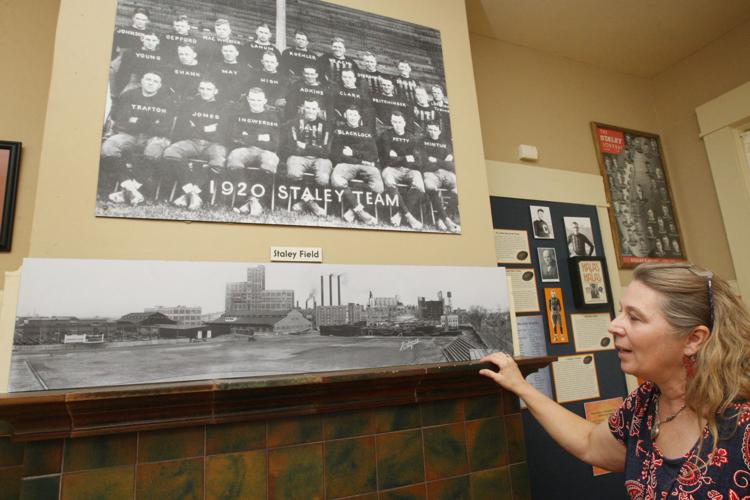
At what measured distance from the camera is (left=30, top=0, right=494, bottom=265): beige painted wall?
4.50 feet

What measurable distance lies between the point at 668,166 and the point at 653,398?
2931mm

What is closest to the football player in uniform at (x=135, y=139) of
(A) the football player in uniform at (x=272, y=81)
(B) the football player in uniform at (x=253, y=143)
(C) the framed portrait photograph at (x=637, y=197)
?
(B) the football player in uniform at (x=253, y=143)

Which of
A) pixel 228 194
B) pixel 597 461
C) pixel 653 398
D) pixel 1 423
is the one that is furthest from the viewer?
pixel 228 194

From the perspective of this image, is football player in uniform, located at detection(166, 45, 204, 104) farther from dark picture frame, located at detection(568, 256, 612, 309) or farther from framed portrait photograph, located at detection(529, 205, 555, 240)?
dark picture frame, located at detection(568, 256, 612, 309)

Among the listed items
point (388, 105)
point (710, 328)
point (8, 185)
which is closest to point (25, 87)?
point (8, 185)

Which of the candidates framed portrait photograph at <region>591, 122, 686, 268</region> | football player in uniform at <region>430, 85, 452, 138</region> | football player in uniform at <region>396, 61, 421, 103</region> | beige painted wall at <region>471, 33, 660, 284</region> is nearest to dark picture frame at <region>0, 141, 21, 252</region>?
football player in uniform at <region>396, 61, 421, 103</region>

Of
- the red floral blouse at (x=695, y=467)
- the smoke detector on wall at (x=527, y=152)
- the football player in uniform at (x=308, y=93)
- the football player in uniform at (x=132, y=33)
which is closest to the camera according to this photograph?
the red floral blouse at (x=695, y=467)

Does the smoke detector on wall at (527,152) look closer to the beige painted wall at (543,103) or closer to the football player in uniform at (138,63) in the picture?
the beige painted wall at (543,103)

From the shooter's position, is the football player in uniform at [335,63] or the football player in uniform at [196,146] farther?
the football player in uniform at [335,63]

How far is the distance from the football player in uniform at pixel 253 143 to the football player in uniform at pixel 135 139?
232mm

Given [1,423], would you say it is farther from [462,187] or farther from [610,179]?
[610,179]

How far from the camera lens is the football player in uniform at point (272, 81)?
1711 millimetres

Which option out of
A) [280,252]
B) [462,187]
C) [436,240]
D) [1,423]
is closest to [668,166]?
[462,187]

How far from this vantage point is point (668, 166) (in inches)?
134
